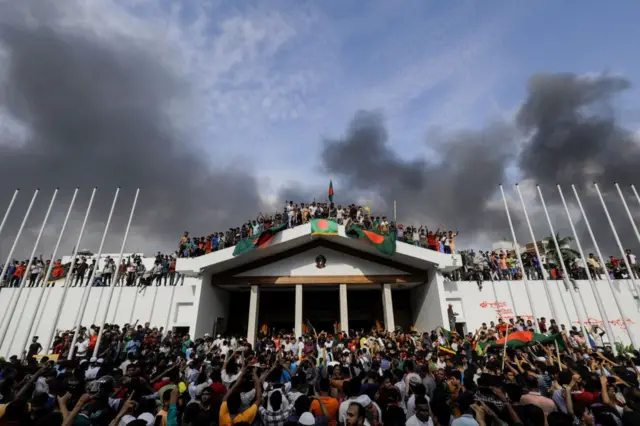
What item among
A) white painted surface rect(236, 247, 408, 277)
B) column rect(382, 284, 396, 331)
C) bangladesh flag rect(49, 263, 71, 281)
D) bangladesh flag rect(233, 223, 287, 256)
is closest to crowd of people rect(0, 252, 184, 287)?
bangladesh flag rect(49, 263, 71, 281)

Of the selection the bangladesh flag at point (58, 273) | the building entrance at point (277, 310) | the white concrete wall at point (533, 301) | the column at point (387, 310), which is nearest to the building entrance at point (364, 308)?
the column at point (387, 310)

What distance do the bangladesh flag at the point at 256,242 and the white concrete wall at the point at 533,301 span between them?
10.3m

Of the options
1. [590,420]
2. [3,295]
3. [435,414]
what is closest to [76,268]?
[3,295]

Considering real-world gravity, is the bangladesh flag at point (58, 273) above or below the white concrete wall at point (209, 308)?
above

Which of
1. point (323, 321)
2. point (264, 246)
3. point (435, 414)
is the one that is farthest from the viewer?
point (323, 321)

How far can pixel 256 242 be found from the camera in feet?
58.4

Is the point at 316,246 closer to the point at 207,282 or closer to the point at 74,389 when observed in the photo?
the point at 207,282

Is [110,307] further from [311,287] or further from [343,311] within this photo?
[343,311]

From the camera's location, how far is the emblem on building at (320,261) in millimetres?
19984

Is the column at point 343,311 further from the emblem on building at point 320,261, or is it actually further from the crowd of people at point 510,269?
the crowd of people at point 510,269

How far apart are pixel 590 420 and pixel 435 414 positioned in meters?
1.70

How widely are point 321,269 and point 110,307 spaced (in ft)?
41.0

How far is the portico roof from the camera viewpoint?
59.4 feet

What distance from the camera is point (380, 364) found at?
9.17m
